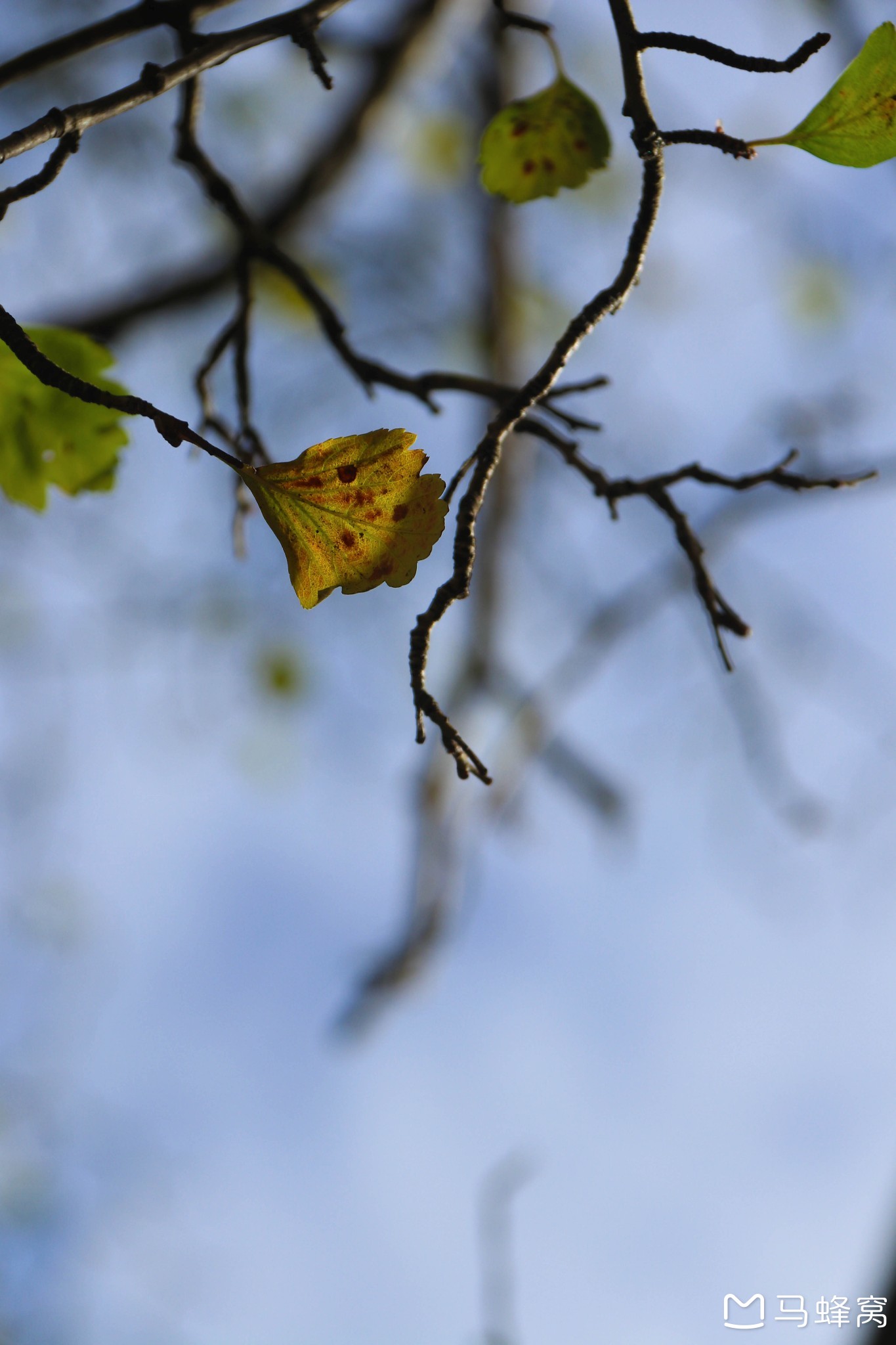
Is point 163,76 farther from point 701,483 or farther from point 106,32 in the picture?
point 701,483

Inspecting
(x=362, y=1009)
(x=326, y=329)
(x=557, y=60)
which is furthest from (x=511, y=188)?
(x=362, y=1009)

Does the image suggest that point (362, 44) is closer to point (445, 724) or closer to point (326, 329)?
point (326, 329)

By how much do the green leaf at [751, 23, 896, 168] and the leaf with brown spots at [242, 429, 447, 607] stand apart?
0.40 metres

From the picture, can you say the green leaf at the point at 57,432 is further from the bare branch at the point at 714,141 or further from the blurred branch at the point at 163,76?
the bare branch at the point at 714,141

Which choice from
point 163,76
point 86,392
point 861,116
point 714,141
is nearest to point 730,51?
point 714,141

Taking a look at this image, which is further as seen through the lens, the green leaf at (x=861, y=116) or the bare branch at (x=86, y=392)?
the green leaf at (x=861, y=116)

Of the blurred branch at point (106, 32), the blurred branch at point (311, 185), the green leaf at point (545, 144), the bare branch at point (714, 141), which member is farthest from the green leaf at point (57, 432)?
the blurred branch at point (311, 185)

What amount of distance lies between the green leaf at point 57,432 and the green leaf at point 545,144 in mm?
480

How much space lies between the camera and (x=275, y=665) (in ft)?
13.2

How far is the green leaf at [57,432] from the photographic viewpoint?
0.97 metres

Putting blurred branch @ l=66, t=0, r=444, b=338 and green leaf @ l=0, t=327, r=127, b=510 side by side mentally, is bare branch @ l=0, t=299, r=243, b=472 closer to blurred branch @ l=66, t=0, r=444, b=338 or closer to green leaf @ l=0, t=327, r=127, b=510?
green leaf @ l=0, t=327, r=127, b=510

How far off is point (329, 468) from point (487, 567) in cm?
235

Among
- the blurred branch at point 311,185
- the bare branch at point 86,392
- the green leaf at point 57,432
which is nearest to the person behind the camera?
the bare branch at point 86,392

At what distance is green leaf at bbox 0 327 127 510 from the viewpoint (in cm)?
97
